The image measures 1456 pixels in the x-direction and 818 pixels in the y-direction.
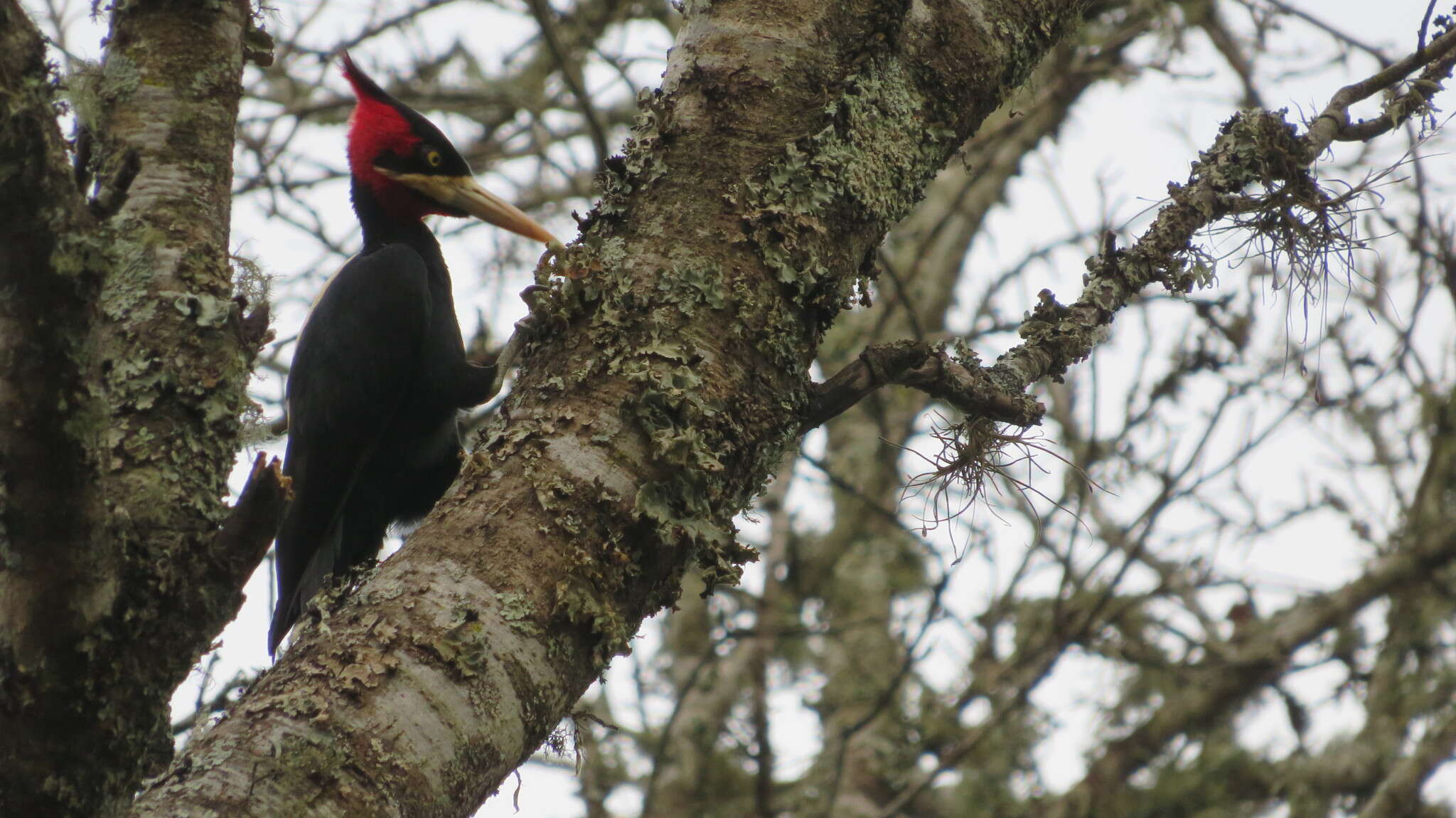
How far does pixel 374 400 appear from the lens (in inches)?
113

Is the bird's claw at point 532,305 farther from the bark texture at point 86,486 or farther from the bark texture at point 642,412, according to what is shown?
the bark texture at point 86,486

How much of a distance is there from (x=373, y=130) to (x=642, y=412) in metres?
2.23

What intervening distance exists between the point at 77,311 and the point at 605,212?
86cm

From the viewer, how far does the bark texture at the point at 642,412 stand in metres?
1.30

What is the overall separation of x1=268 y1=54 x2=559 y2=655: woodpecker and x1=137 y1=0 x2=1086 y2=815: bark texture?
42.6 inches

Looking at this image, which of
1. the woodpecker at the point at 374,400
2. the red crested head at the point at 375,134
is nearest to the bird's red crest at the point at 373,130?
the red crested head at the point at 375,134

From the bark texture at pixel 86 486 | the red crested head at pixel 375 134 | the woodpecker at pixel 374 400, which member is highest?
the red crested head at pixel 375 134

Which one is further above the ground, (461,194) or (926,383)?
(461,194)

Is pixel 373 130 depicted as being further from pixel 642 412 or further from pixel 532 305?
pixel 642 412

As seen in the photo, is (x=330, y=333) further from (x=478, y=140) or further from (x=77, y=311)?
(x=478, y=140)

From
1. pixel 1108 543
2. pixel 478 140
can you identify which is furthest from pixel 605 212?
pixel 478 140

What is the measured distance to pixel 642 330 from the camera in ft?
5.31

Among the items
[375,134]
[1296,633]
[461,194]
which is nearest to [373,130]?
[375,134]

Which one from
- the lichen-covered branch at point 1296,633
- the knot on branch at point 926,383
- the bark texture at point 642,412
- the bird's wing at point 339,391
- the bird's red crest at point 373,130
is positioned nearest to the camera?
the bark texture at point 642,412
